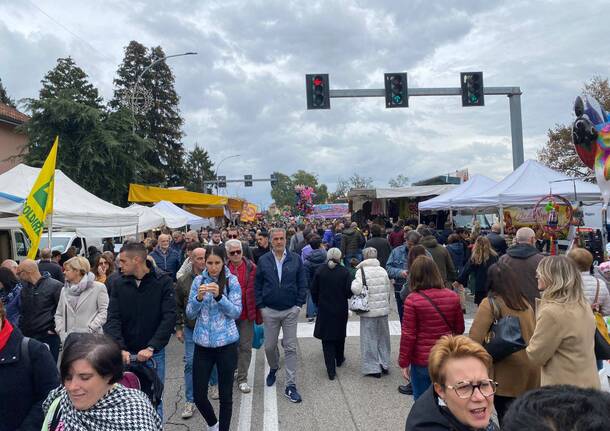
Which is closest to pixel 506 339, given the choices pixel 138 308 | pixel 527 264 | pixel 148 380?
pixel 527 264

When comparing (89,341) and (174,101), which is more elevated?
(174,101)

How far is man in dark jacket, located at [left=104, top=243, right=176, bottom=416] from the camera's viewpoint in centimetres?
385

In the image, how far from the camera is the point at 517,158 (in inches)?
579

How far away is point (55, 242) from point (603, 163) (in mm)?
13771

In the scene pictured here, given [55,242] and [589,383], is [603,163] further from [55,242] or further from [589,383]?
[55,242]

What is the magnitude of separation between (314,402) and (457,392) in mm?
3725

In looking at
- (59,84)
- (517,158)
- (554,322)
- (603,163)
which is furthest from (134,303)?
(59,84)

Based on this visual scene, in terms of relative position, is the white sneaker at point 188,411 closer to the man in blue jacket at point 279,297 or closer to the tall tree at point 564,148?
the man in blue jacket at point 279,297

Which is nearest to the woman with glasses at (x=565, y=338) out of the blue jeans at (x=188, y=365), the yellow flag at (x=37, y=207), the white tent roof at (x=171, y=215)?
the blue jeans at (x=188, y=365)

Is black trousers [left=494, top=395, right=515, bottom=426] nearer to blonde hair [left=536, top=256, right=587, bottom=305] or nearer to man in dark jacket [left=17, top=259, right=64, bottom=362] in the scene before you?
blonde hair [left=536, top=256, right=587, bottom=305]

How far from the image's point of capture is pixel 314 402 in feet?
17.3

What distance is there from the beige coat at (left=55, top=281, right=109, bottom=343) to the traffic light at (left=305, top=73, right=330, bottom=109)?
972 cm

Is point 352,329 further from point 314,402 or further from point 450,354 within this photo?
point 450,354

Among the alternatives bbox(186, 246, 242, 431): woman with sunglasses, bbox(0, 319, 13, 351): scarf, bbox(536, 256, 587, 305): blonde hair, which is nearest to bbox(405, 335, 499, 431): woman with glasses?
bbox(536, 256, 587, 305): blonde hair
